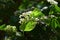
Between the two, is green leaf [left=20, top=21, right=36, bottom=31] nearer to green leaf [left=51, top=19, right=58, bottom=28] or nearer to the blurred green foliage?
the blurred green foliage

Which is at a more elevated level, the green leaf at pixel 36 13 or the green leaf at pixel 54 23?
the green leaf at pixel 36 13

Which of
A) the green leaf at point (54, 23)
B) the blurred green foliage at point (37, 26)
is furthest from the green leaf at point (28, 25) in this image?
the green leaf at point (54, 23)

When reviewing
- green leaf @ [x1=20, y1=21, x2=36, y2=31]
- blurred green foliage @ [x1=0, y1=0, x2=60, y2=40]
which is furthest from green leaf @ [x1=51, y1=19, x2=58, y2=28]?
green leaf @ [x1=20, y1=21, x2=36, y2=31]

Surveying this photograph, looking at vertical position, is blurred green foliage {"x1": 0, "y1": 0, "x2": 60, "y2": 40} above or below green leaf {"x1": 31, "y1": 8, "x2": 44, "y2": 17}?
below

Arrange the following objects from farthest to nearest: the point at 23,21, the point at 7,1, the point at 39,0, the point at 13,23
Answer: the point at 39,0, the point at 7,1, the point at 13,23, the point at 23,21

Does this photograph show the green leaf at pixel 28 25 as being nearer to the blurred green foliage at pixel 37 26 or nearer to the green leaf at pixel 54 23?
the blurred green foliage at pixel 37 26

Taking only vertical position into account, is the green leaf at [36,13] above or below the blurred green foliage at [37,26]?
above

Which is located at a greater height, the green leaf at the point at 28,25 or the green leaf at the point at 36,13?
the green leaf at the point at 36,13

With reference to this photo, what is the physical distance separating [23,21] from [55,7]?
20 cm

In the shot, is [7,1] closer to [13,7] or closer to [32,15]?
[13,7]

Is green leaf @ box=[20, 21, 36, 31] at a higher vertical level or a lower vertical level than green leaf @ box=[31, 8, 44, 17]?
lower

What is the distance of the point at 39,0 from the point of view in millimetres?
1729

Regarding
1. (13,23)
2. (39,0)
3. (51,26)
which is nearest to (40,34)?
(51,26)

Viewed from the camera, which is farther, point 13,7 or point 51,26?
point 13,7
